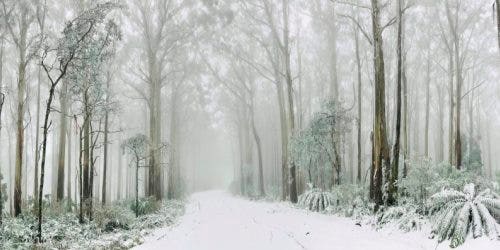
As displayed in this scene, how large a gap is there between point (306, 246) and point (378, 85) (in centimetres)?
614

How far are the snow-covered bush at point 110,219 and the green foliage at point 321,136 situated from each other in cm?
907

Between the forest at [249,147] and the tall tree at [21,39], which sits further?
the tall tree at [21,39]

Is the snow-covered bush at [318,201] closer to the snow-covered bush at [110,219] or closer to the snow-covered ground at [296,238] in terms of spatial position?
the snow-covered ground at [296,238]

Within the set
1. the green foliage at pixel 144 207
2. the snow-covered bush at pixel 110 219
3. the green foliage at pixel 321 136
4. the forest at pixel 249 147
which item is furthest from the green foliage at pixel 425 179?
the green foliage at pixel 144 207

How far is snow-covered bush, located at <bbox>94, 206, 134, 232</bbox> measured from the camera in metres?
13.8

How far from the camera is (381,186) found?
43.2 ft

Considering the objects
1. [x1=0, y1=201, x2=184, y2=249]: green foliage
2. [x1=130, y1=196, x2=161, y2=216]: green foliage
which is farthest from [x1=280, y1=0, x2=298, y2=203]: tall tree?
[x1=0, y1=201, x2=184, y2=249]: green foliage

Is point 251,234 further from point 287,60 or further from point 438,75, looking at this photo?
point 438,75

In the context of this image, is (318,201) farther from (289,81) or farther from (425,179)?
(289,81)

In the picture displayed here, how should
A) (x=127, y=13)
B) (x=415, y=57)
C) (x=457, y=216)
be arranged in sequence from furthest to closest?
(x=415, y=57) → (x=127, y=13) → (x=457, y=216)

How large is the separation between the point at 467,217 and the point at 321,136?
13.7m

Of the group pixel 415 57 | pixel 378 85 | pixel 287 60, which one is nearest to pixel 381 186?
pixel 378 85

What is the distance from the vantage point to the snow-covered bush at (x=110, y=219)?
1381 centimetres

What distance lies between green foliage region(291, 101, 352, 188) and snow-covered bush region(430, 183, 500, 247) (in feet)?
36.9
